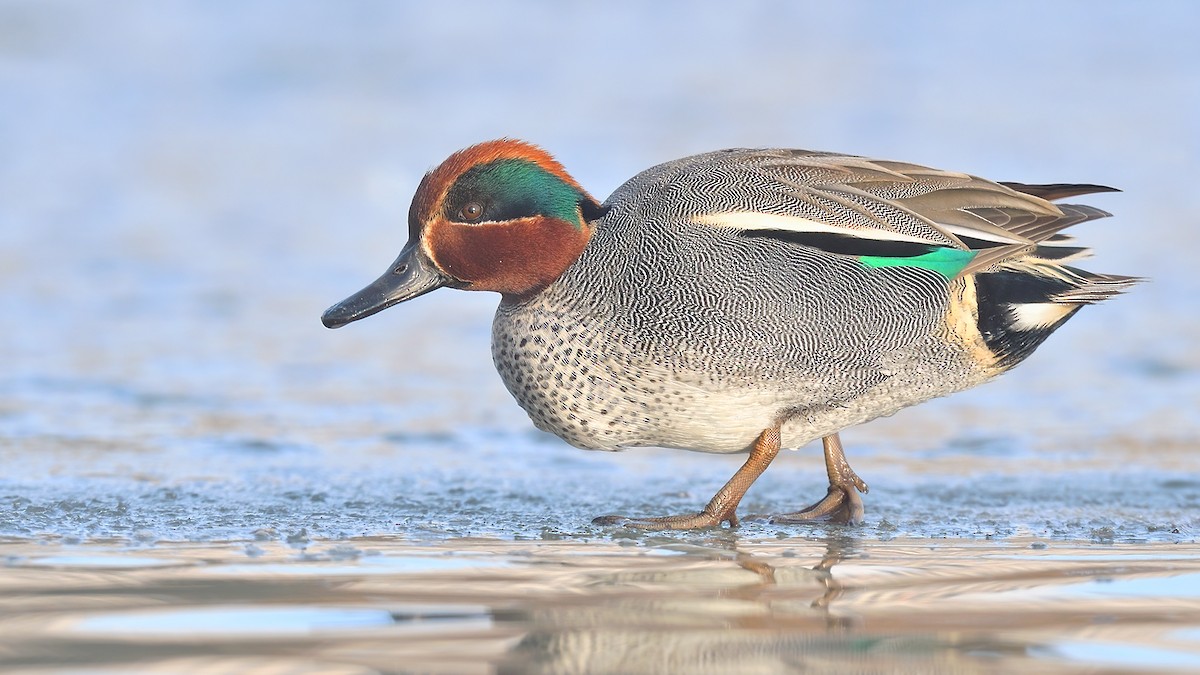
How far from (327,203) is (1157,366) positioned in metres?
5.45

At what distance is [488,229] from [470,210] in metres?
0.08

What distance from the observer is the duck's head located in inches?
201

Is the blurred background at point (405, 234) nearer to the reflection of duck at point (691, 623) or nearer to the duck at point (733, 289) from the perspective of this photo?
the duck at point (733, 289)

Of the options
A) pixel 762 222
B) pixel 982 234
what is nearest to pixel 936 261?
pixel 982 234

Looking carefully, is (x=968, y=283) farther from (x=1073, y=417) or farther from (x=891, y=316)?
(x=1073, y=417)

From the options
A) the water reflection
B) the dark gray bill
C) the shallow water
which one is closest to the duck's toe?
the shallow water

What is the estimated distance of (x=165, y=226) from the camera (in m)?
10.4

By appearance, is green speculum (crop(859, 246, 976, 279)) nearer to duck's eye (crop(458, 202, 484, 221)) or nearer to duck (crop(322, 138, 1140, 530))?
duck (crop(322, 138, 1140, 530))

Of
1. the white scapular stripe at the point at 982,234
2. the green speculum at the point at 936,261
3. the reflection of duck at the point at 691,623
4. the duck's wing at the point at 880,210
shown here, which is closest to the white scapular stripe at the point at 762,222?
the duck's wing at the point at 880,210

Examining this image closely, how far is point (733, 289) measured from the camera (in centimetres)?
500

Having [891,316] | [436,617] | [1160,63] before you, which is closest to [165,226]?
[891,316]

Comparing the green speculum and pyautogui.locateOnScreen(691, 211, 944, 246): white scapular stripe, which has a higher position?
pyautogui.locateOnScreen(691, 211, 944, 246): white scapular stripe

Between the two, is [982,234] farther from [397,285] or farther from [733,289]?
[397,285]

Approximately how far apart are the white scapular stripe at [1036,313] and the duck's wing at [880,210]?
167mm
